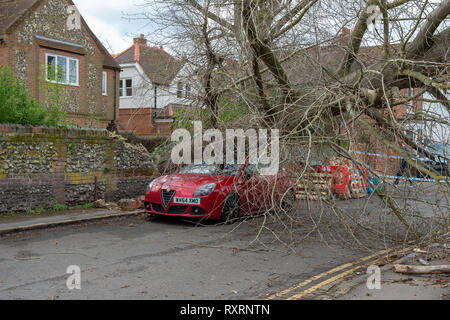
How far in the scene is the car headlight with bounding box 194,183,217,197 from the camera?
33.9 ft

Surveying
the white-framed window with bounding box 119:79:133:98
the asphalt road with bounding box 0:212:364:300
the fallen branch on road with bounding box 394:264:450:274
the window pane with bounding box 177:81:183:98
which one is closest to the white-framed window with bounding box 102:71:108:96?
the white-framed window with bounding box 119:79:133:98

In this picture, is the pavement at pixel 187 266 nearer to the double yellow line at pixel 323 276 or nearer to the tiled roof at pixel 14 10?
the double yellow line at pixel 323 276

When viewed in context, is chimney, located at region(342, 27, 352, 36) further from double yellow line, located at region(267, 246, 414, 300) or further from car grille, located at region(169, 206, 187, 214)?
car grille, located at region(169, 206, 187, 214)

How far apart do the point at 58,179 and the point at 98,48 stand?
17.0 metres

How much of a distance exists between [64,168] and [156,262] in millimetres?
6615

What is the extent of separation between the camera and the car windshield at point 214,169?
10.4 meters

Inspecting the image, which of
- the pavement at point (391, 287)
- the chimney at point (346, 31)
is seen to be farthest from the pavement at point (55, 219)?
the chimney at point (346, 31)

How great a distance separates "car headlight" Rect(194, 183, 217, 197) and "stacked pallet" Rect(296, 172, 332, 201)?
2626 millimetres

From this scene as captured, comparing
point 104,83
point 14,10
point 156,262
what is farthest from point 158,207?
point 104,83

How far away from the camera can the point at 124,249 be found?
316 inches

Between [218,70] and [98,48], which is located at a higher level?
[98,48]

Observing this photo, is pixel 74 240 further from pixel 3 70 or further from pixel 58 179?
pixel 3 70
